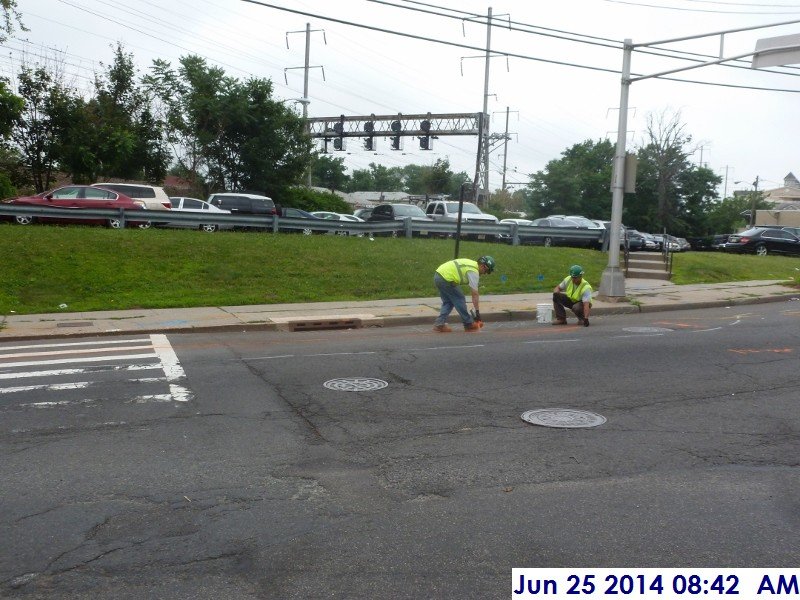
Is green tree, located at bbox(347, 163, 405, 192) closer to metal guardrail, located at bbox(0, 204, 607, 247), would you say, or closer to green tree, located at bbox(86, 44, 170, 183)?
green tree, located at bbox(86, 44, 170, 183)

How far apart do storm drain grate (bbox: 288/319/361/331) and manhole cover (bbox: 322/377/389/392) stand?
539 cm

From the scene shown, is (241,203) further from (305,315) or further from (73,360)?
(73,360)

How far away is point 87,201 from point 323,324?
44.4 ft

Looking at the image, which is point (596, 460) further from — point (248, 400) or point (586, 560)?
point (248, 400)

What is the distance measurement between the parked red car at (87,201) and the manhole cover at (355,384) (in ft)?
51.4

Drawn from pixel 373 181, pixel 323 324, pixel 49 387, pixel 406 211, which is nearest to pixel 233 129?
pixel 406 211

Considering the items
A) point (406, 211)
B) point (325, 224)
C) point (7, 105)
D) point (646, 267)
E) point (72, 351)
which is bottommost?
point (72, 351)

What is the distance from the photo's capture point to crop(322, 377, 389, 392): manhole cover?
32.4 feet

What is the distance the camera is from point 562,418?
27.9 feet

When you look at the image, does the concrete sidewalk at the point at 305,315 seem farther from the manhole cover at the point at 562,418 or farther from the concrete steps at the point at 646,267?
the manhole cover at the point at 562,418

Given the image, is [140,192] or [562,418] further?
[140,192]

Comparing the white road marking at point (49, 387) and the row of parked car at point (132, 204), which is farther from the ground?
the row of parked car at point (132, 204)

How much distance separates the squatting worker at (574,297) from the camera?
16.3m

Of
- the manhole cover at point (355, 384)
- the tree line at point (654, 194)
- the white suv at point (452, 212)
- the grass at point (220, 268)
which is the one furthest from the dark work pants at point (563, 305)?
the tree line at point (654, 194)
